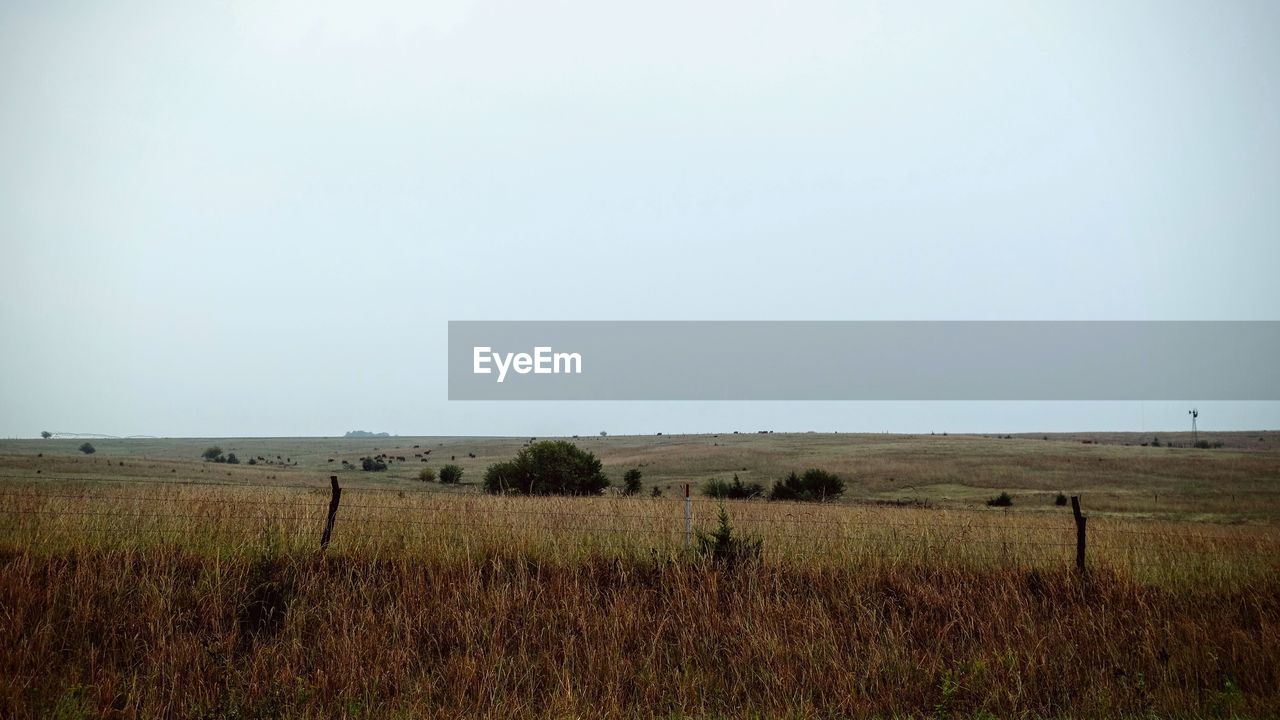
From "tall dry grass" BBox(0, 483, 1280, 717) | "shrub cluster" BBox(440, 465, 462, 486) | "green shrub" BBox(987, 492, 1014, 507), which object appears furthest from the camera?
"shrub cluster" BBox(440, 465, 462, 486)

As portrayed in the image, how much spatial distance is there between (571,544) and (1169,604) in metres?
7.65

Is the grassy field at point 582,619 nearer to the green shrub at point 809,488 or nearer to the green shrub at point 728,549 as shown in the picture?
the green shrub at point 728,549

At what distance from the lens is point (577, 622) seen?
29.2ft

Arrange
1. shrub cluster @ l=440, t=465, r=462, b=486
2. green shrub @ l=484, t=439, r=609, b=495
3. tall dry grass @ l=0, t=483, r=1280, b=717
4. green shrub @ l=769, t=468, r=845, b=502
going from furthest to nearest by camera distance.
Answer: shrub cluster @ l=440, t=465, r=462, b=486 → green shrub @ l=769, t=468, r=845, b=502 → green shrub @ l=484, t=439, r=609, b=495 → tall dry grass @ l=0, t=483, r=1280, b=717

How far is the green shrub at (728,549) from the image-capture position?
10859 millimetres

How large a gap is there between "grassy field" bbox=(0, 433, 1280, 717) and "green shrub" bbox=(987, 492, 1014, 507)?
28.7 m

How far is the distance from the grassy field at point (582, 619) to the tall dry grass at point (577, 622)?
4 centimetres

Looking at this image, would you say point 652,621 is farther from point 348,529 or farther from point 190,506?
point 190,506

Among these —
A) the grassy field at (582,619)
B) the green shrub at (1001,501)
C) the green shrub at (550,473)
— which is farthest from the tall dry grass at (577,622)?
the green shrub at (1001,501)

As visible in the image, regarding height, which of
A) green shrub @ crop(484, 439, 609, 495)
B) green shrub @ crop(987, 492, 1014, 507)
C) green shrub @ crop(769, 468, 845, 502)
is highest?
green shrub @ crop(484, 439, 609, 495)

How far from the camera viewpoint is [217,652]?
7.99m

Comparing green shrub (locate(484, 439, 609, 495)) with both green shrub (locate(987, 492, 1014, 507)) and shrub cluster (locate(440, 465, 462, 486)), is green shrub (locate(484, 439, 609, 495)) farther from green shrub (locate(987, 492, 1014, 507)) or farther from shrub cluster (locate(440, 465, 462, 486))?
green shrub (locate(987, 492, 1014, 507))

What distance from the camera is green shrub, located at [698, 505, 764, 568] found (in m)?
10.9

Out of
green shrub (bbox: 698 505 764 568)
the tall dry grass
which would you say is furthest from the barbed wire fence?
green shrub (bbox: 698 505 764 568)
